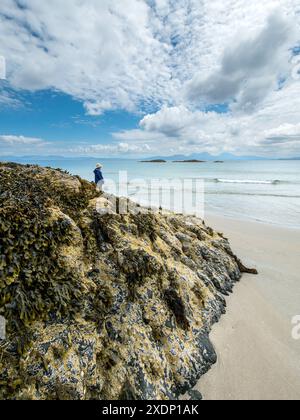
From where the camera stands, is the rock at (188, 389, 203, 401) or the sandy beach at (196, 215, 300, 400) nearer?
the rock at (188, 389, 203, 401)

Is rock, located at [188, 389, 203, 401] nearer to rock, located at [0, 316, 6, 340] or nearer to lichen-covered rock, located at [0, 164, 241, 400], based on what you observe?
lichen-covered rock, located at [0, 164, 241, 400]

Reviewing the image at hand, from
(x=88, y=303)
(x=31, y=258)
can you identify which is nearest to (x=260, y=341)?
(x=88, y=303)

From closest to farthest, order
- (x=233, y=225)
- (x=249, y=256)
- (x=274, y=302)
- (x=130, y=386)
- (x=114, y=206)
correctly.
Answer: (x=130, y=386) < (x=114, y=206) < (x=274, y=302) < (x=249, y=256) < (x=233, y=225)

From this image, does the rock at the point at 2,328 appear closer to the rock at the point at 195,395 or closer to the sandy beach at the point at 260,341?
the rock at the point at 195,395

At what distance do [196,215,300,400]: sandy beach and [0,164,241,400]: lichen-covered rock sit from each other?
32cm

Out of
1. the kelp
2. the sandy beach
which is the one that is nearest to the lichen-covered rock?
the kelp

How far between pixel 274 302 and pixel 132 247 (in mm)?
Result: 4750

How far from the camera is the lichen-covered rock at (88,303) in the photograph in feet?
9.81

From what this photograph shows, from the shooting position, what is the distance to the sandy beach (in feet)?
13.4

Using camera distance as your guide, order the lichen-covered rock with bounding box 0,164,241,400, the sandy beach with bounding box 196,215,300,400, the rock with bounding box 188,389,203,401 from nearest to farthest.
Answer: the lichen-covered rock with bounding box 0,164,241,400 → the rock with bounding box 188,389,203,401 → the sandy beach with bounding box 196,215,300,400

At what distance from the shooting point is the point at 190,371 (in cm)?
401

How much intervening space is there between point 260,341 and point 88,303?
3901 millimetres
